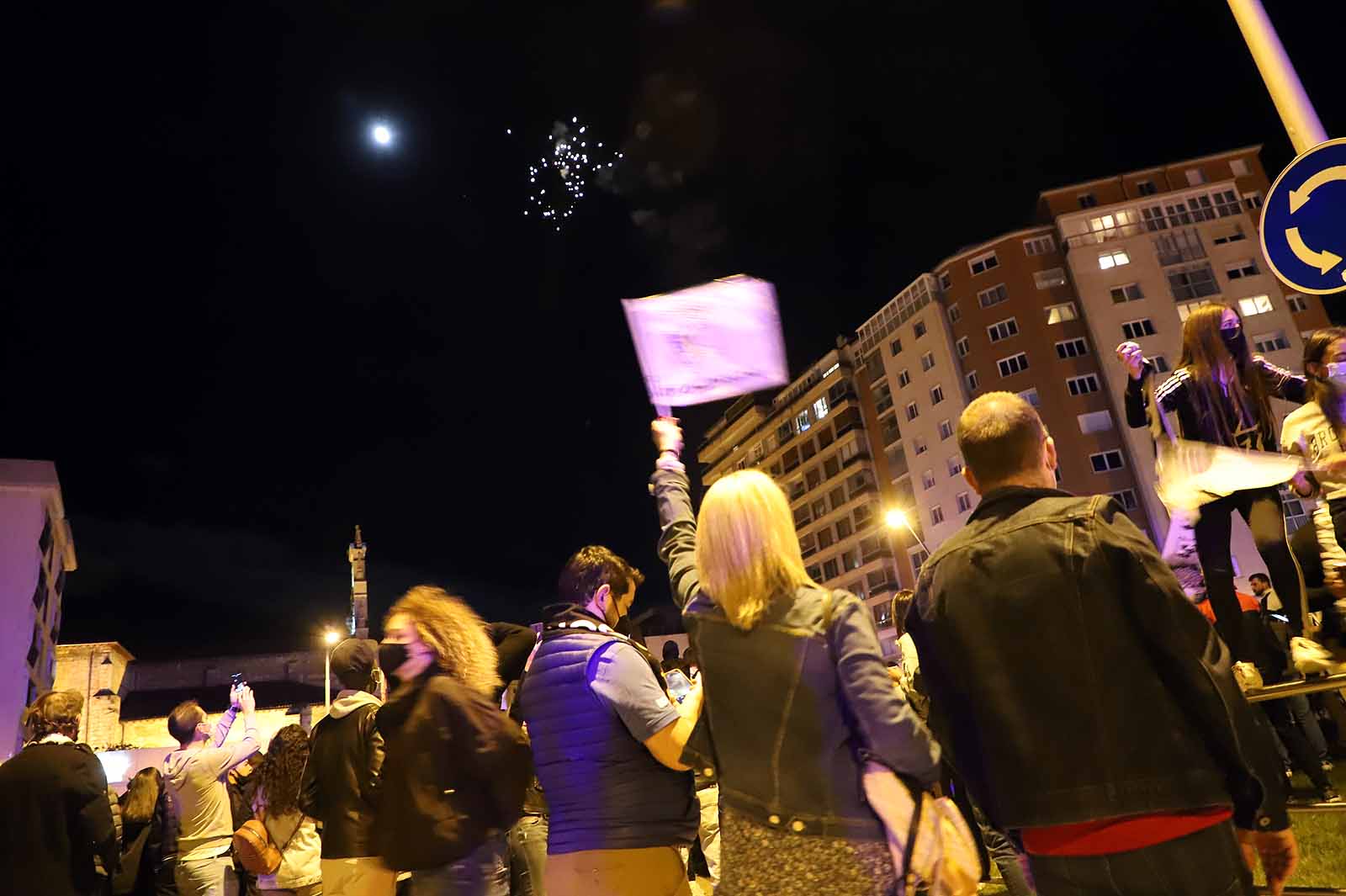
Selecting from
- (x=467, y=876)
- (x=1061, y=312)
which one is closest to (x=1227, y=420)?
(x=467, y=876)

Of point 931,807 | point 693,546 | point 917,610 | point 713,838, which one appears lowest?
point 713,838

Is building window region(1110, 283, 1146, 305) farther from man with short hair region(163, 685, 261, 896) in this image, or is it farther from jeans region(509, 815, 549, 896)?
man with short hair region(163, 685, 261, 896)

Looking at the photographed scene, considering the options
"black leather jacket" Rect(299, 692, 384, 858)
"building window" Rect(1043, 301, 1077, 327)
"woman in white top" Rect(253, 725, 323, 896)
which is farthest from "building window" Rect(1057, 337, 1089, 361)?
"black leather jacket" Rect(299, 692, 384, 858)

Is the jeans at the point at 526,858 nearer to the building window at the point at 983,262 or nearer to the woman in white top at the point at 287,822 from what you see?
the woman in white top at the point at 287,822

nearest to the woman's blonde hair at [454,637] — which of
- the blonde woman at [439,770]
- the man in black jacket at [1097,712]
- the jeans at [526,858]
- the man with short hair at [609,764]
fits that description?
the blonde woman at [439,770]

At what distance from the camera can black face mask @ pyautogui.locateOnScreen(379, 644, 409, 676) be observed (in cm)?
400

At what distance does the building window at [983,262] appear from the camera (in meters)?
57.1

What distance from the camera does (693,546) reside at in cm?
366

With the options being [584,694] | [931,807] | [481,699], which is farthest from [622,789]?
[931,807]

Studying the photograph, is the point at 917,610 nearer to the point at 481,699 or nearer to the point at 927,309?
the point at 481,699

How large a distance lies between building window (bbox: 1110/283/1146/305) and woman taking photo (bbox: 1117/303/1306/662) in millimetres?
55304

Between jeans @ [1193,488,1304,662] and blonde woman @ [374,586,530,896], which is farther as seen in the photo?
jeans @ [1193,488,1304,662]

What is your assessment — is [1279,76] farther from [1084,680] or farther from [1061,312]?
[1061,312]

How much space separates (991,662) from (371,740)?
10.7 feet
